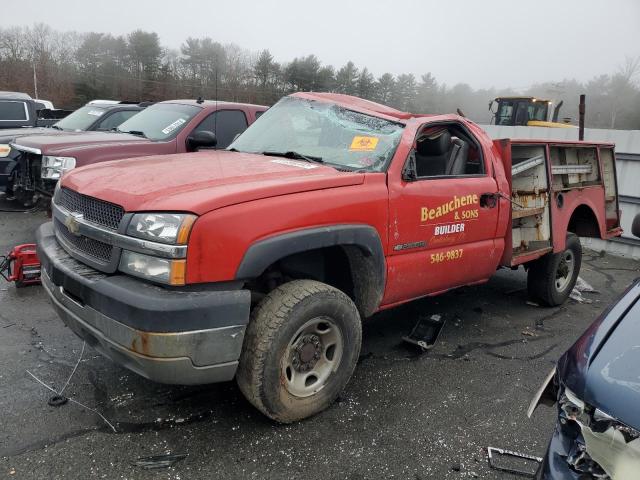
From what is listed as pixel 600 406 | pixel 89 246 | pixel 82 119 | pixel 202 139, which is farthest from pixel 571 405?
pixel 82 119

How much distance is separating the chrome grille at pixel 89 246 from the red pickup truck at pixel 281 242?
0.04 feet

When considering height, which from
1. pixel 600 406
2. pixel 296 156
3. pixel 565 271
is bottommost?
pixel 565 271

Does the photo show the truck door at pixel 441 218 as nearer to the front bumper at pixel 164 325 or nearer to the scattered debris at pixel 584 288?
the front bumper at pixel 164 325

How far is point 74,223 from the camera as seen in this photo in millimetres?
2906

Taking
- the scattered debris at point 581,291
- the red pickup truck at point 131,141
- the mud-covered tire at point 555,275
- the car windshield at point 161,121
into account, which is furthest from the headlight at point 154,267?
the scattered debris at point 581,291

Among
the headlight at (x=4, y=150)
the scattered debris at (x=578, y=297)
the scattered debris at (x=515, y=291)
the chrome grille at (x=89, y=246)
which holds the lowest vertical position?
the scattered debris at (x=578, y=297)

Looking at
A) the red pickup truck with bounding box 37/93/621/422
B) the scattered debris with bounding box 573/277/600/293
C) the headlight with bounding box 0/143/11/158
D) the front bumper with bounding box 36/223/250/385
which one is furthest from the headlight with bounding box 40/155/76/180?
the scattered debris with bounding box 573/277/600/293

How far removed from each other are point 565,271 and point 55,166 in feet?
20.0

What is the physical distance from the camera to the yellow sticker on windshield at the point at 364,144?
11.6 ft

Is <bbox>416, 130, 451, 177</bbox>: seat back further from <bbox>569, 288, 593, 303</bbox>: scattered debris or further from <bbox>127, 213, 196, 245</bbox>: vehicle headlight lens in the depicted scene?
<bbox>569, 288, 593, 303</bbox>: scattered debris

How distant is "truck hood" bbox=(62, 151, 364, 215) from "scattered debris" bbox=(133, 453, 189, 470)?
4.17 feet

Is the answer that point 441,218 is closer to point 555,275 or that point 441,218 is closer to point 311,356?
point 311,356

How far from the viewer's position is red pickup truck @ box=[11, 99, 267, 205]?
619 cm

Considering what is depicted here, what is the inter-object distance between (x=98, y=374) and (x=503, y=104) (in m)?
19.3
